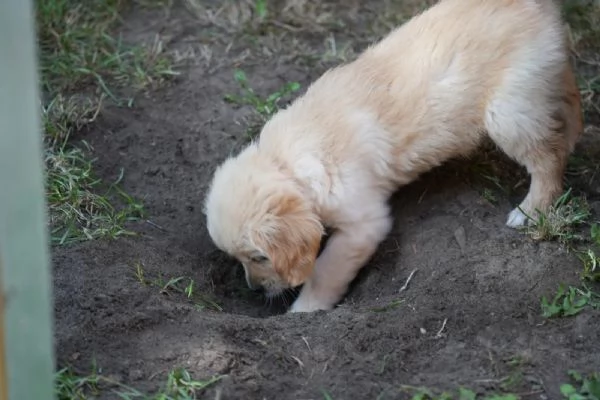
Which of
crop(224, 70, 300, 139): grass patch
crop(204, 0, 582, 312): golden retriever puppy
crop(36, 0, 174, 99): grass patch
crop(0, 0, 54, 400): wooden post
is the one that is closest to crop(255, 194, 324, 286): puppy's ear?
crop(204, 0, 582, 312): golden retriever puppy

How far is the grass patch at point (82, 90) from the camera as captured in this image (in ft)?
15.3

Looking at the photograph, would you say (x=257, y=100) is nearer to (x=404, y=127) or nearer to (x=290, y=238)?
(x=404, y=127)

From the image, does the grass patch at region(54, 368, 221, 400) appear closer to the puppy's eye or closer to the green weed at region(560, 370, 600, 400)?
the puppy's eye

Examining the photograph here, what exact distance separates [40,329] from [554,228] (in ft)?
8.09

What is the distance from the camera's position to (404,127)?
15.1ft

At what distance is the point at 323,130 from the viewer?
14.9 ft

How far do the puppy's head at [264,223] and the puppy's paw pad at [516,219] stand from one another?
3.32 feet

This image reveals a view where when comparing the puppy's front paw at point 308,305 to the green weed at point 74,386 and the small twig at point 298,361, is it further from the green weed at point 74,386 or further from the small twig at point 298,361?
the green weed at point 74,386

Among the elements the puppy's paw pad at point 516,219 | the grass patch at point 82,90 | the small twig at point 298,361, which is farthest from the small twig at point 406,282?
the grass patch at point 82,90

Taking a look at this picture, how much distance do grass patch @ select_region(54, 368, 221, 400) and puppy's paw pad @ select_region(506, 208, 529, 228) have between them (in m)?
1.83

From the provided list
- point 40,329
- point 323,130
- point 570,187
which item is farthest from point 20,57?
point 570,187

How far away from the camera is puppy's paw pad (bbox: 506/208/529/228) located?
4.59m

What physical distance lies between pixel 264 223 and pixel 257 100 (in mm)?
1584

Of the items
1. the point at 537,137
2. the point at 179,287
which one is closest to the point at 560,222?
the point at 537,137
